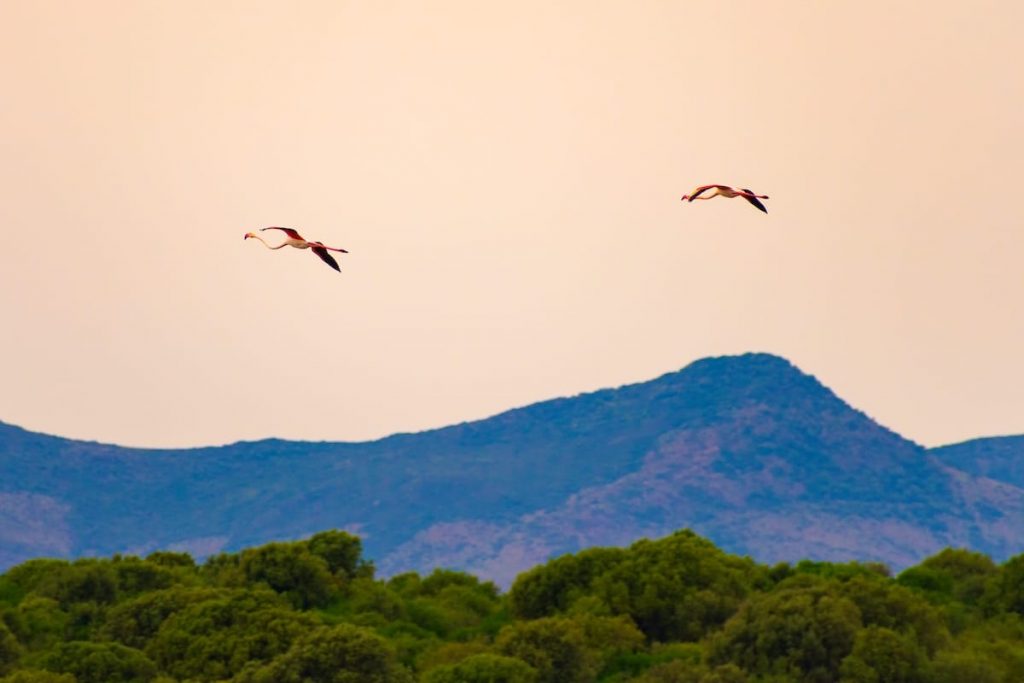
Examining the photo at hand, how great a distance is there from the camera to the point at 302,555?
349 ft

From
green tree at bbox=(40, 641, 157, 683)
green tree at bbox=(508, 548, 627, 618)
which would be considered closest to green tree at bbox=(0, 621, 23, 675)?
green tree at bbox=(40, 641, 157, 683)

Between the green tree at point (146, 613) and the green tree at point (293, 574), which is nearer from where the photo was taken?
the green tree at point (146, 613)

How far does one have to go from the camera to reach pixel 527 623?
87.4 metres

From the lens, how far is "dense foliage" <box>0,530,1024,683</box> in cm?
8094

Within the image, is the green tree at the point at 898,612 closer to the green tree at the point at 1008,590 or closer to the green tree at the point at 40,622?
the green tree at the point at 1008,590

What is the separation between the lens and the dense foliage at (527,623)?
8094 cm

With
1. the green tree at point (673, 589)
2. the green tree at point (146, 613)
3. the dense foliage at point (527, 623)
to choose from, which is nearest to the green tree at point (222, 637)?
the dense foliage at point (527, 623)

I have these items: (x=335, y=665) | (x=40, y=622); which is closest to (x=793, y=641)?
(x=335, y=665)

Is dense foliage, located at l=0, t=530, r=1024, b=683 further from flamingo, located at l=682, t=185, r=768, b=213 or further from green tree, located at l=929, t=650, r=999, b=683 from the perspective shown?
flamingo, located at l=682, t=185, r=768, b=213

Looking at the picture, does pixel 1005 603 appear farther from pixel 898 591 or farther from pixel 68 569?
pixel 68 569

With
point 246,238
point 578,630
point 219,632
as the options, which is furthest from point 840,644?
point 246,238

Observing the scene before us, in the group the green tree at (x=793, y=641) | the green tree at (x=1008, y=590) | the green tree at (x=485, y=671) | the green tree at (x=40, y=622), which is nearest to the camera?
the green tree at (x=485, y=671)

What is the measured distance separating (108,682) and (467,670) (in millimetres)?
13555

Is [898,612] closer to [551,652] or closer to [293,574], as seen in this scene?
[551,652]
